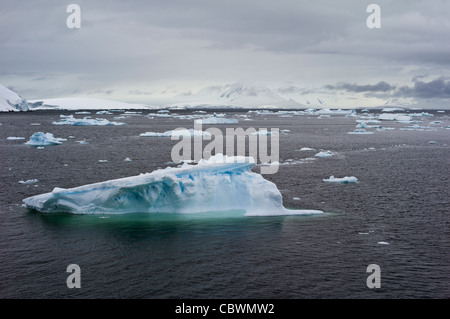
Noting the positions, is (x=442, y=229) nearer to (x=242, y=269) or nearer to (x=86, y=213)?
(x=242, y=269)

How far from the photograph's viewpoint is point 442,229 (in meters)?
18.1

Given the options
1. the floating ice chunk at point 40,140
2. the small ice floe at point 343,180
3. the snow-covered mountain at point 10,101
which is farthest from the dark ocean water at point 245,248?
the snow-covered mountain at point 10,101

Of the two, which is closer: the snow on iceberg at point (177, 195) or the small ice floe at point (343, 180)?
the snow on iceberg at point (177, 195)

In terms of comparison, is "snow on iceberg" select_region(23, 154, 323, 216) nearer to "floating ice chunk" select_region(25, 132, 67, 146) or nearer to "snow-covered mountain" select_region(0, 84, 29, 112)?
"floating ice chunk" select_region(25, 132, 67, 146)

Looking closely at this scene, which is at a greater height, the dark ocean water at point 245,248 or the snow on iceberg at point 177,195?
the snow on iceberg at point 177,195

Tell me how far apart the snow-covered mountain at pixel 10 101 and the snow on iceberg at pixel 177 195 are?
498ft

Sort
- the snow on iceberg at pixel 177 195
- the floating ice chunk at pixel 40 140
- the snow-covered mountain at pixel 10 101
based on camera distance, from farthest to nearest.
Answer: the snow-covered mountain at pixel 10 101 < the floating ice chunk at pixel 40 140 < the snow on iceberg at pixel 177 195

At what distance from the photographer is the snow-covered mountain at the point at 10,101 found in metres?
155

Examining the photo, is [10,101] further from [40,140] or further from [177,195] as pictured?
[177,195]

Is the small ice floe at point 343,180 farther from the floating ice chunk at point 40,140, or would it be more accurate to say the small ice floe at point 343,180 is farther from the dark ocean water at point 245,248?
the floating ice chunk at point 40,140

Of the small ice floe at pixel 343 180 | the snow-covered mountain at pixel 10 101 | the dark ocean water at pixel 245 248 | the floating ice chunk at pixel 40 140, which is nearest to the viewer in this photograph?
the dark ocean water at pixel 245 248

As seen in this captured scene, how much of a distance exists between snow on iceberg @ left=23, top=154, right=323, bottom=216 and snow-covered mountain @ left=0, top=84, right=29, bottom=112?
152 m

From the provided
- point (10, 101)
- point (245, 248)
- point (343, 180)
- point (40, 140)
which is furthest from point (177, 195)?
point (10, 101)

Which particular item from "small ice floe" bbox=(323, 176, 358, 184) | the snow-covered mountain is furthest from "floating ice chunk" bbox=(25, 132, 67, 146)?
the snow-covered mountain
